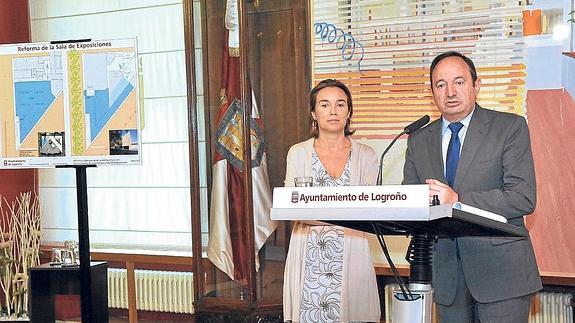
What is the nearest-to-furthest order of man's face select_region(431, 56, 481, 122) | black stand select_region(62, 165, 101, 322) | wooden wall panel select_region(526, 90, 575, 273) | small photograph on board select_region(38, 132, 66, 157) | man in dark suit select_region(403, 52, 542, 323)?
man in dark suit select_region(403, 52, 542, 323), man's face select_region(431, 56, 481, 122), black stand select_region(62, 165, 101, 322), small photograph on board select_region(38, 132, 66, 157), wooden wall panel select_region(526, 90, 575, 273)

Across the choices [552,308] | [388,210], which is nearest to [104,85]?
[388,210]

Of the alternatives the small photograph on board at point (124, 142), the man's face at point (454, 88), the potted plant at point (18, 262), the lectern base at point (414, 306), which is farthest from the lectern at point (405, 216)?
the potted plant at point (18, 262)

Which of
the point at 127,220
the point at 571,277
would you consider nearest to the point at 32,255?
the point at 127,220

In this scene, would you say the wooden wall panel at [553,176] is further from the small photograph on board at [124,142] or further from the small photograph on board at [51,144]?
the small photograph on board at [51,144]

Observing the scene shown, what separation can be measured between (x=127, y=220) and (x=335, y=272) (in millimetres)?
2448

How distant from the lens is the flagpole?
4426 millimetres

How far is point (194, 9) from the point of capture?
4.54 meters

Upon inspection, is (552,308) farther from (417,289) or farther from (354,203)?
(354,203)

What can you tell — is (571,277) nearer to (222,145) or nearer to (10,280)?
(222,145)

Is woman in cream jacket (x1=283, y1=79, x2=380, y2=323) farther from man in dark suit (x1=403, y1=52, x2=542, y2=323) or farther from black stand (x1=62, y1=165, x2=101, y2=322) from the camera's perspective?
black stand (x1=62, y1=165, x2=101, y2=322)

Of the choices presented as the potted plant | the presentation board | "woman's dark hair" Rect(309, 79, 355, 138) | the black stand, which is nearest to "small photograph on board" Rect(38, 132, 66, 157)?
the presentation board

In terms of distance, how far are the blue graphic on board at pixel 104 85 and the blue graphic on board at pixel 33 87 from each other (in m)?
0.16

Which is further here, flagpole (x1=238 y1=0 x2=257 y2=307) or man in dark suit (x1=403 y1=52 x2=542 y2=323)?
flagpole (x1=238 y1=0 x2=257 y2=307)

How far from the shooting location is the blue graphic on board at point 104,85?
3.77 m
